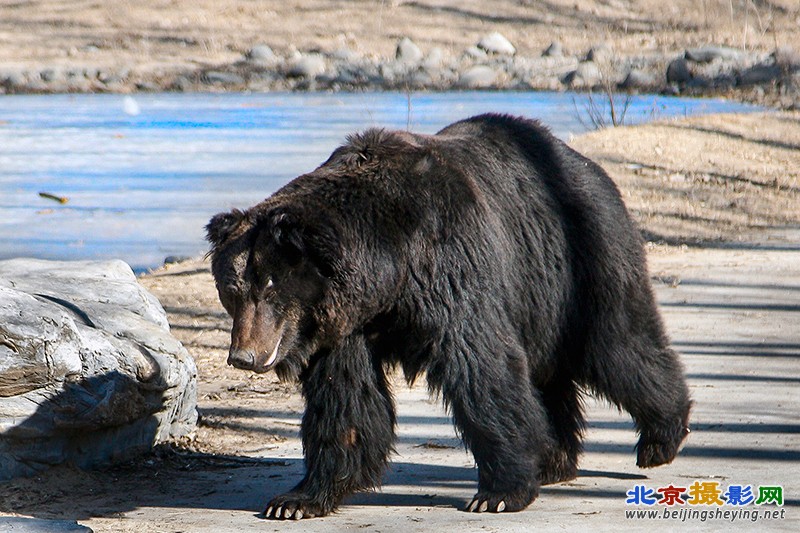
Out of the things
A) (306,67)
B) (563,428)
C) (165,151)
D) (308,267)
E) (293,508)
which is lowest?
(165,151)

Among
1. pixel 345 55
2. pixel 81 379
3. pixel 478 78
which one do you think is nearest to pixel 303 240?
pixel 81 379

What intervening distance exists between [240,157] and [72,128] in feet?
23.7

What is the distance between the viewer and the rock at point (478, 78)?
1566 inches

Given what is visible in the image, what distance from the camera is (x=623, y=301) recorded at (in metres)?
5.70

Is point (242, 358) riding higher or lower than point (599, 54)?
higher

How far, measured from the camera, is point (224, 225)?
5082 mm

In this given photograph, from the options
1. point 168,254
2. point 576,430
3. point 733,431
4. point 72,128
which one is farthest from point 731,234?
point 72,128

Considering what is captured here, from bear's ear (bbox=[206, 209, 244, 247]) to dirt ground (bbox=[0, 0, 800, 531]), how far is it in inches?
49.7

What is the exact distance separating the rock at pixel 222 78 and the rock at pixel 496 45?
1053 cm

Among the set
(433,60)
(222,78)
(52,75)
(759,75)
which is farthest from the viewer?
(433,60)

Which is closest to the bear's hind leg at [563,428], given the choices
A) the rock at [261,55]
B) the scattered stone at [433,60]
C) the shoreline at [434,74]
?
the shoreline at [434,74]

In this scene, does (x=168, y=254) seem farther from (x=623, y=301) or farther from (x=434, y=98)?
(x=434, y=98)

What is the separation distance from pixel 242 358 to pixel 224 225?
1.93ft

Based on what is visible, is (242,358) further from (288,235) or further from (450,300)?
(450,300)
